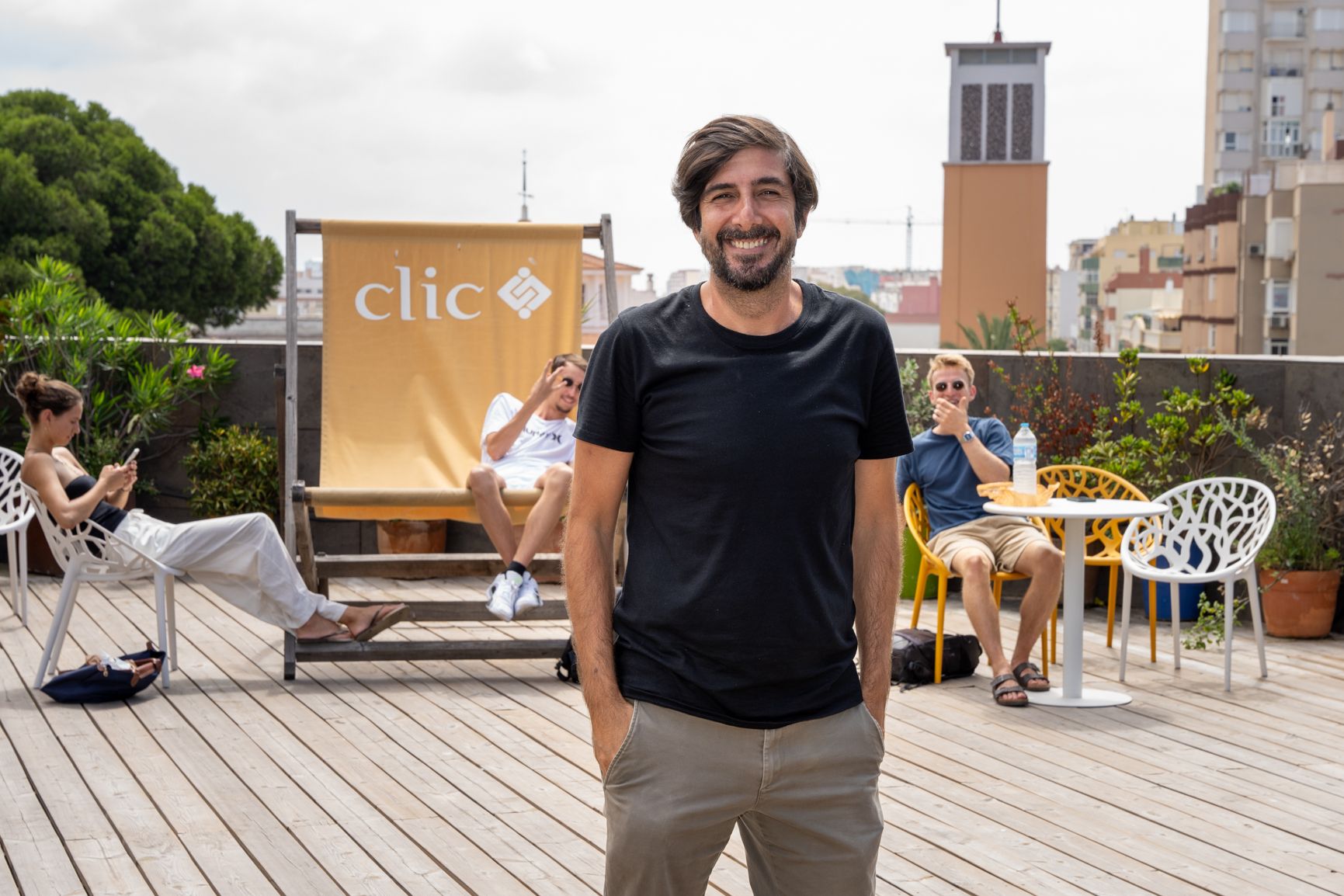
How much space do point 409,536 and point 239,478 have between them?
83 centimetres

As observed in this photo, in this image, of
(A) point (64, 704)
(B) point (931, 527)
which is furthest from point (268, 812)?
(B) point (931, 527)

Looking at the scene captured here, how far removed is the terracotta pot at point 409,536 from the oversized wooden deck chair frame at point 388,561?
1684 mm

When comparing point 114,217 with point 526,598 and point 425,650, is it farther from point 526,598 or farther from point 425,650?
point 526,598

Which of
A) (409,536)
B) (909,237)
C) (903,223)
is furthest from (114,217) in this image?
(909,237)

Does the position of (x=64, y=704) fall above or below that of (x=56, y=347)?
below

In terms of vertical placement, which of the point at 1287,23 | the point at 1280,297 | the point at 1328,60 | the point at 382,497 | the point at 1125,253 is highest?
the point at 1287,23

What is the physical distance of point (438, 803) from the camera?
3.80 m

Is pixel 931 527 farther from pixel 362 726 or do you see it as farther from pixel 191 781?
pixel 191 781

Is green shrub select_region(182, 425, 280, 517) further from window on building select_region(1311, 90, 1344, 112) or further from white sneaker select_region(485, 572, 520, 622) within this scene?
window on building select_region(1311, 90, 1344, 112)

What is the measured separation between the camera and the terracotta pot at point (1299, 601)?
19.2 ft

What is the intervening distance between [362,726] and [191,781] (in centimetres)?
70

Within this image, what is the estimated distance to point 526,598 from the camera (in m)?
5.09

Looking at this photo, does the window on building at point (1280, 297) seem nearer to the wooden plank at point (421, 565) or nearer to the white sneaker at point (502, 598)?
the wooden plank at point (421, 565)

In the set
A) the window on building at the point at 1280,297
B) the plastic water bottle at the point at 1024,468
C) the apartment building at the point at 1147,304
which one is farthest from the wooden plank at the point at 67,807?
the apartment building at the point at 1147,304
